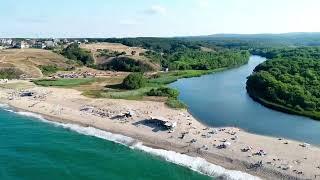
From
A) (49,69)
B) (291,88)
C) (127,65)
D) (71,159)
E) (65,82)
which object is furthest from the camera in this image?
(127,65)

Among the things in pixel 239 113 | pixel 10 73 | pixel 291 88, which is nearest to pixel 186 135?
pixel 239 113

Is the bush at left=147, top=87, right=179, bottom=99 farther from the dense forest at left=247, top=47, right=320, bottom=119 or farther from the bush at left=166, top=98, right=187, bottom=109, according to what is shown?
the dense forest at left=247, top=47, right=320, bottom=119

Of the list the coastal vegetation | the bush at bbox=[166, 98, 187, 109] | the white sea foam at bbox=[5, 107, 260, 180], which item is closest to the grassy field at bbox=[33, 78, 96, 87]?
the bush at bbox=[166, 98, 187, 109]

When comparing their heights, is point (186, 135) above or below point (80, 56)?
below

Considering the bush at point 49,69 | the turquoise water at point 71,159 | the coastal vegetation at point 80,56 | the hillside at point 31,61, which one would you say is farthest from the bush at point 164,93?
the coastal vegetation at point 80,56

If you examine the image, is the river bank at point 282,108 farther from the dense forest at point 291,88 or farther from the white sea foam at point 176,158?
the white sea foam at point 176,158

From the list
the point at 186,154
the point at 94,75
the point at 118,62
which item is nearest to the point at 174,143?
the point at 186,154

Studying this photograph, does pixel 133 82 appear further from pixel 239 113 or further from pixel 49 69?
pixel 49 69
